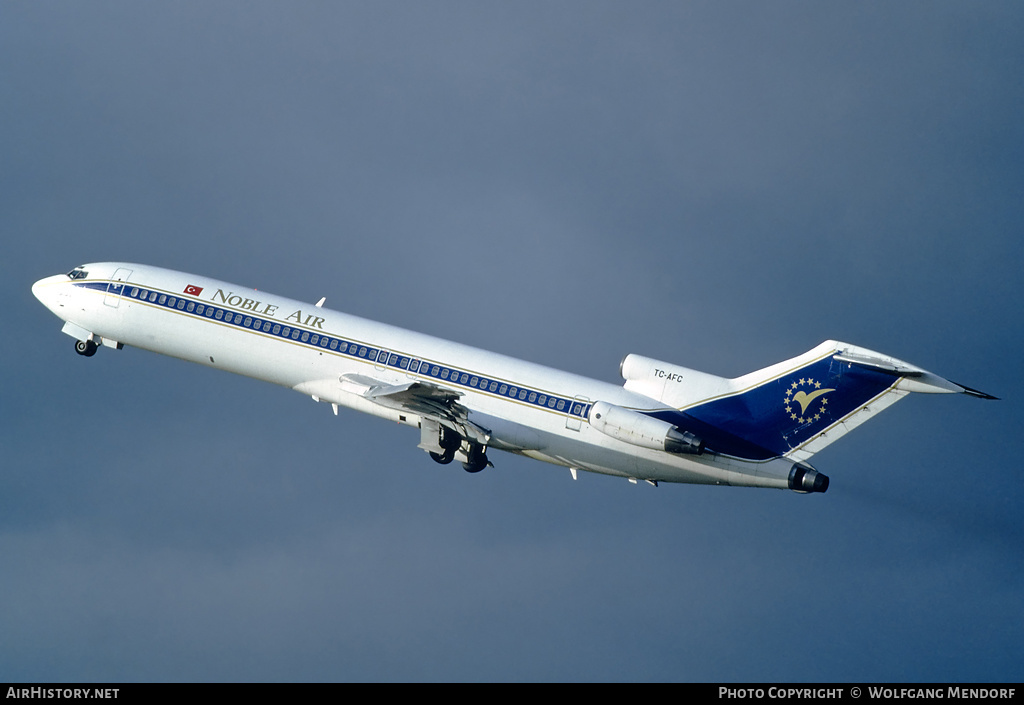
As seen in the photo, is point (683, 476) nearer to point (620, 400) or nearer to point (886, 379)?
point (620, 400)

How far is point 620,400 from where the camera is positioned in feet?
152

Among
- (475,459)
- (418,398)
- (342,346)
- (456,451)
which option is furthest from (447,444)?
(342,346)

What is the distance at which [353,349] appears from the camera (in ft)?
162

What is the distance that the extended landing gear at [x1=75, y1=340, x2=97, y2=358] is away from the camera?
179 feet

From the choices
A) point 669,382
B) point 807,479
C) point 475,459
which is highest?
point 669,382

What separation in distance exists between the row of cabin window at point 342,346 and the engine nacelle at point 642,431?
143 centimetres

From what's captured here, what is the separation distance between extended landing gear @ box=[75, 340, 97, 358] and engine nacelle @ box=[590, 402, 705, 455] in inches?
830

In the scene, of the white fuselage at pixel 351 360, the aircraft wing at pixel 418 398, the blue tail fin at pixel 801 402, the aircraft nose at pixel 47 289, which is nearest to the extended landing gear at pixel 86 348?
the white fuselage at pixel 351 360

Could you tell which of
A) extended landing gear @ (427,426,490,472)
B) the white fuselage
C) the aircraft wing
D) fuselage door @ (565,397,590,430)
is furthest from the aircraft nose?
fuselage door @ (565,397,590,430)

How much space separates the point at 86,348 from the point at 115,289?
116 inches

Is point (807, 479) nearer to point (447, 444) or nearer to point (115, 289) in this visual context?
point (447, 444)

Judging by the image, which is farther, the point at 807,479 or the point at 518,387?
the point at 518,387
